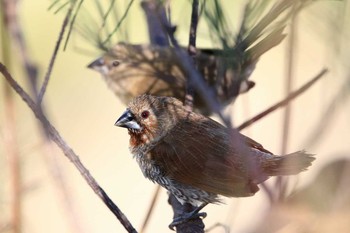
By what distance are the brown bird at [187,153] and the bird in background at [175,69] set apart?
17cm

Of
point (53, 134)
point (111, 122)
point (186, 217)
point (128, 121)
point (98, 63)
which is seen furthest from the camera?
point (111, 122)

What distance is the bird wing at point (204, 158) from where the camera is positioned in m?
2.54

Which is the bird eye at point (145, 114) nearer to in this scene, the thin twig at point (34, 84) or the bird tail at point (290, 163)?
the bird tail at point (290, 163)

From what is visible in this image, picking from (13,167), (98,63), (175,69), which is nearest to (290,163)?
(13,167)

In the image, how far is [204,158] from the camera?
2.75 meters

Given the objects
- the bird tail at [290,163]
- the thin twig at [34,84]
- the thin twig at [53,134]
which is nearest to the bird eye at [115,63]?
the bird tail at [290,163]

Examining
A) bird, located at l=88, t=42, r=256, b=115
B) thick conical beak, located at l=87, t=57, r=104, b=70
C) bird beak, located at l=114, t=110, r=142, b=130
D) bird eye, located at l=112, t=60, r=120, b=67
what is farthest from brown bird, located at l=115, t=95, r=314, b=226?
thick conical beak, located at l=87, t=57, r=104, b=70

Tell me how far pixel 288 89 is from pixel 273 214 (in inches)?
8.0

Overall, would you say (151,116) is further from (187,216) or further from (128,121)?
(187,216)

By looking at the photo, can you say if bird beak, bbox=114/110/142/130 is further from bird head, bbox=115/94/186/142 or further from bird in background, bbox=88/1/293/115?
bird in background, bbox=88/1/293/115

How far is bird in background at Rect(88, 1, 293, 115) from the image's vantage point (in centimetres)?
203

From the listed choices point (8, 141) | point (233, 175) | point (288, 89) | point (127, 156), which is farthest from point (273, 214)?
point (127, 156)

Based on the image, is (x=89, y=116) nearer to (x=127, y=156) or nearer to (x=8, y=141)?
(x=127, y=156)

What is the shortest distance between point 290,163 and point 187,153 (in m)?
0.78
